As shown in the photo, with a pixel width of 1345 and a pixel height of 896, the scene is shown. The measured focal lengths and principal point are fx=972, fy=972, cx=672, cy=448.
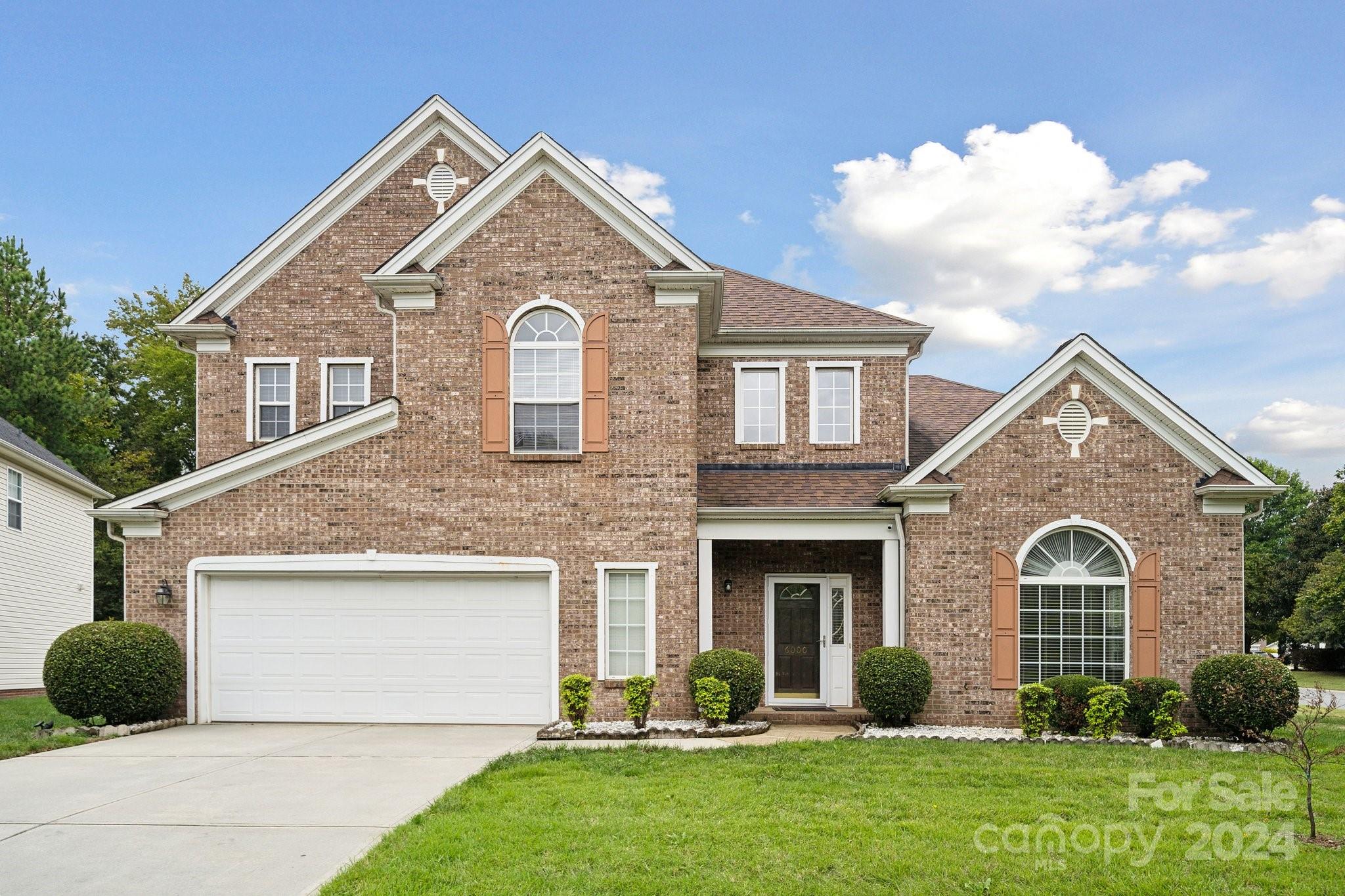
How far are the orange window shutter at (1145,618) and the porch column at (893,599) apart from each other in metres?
3.18

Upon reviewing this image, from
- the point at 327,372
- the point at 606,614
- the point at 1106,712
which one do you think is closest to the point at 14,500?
the point at 327,372

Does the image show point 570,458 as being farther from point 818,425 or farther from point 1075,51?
point 1075,51

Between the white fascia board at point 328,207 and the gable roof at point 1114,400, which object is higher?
the white fascia board at point 328,207

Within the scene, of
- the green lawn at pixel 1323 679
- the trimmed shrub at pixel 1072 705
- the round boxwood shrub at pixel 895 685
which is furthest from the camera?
the green lawn at pixel 1323 679

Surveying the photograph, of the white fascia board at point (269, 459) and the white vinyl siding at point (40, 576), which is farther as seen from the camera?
the white vinyl siding at point (40, 576)

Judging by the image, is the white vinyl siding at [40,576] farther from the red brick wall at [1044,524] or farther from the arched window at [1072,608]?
the arched window at [1072,608]

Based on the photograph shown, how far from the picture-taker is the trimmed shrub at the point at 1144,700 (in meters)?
13.1

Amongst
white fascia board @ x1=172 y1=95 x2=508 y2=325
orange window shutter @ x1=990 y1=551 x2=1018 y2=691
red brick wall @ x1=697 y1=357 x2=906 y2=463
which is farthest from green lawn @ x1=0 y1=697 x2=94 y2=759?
orange window shutter @ x1=990 y1=551 x2=1018 y2=691

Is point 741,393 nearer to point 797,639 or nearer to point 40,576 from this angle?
point 797,639

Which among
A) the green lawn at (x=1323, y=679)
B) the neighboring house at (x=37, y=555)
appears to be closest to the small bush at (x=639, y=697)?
the neighboring house at (x=37, y=555)

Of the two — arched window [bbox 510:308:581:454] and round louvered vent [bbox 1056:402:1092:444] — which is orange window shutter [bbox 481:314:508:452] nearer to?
arched window [bbox 510:308:581:454]

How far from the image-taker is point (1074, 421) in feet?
46.2

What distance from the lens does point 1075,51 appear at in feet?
51.3

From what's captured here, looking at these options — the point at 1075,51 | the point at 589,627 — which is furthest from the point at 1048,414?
the point at 589,627
